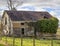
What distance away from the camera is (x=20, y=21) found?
60875 mm

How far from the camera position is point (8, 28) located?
64750 mm

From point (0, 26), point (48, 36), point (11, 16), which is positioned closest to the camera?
point (48, 36)

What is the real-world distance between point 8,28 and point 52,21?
12361 millimetres

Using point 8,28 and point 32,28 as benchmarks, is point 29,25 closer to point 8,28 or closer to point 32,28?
point 32,28

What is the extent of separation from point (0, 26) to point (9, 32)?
1081 centimetres

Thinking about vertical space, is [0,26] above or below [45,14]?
below

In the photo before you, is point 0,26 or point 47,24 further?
point 0,26

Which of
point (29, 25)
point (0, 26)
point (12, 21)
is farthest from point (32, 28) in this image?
point (0, 26)

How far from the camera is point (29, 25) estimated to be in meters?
61.6

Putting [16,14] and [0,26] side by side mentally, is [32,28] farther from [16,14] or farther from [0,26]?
[0,26]

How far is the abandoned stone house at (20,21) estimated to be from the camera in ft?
200

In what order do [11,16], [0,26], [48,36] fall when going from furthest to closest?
[0,26]
[11,16]
[48,36]

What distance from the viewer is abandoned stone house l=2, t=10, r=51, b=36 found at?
2399 inches

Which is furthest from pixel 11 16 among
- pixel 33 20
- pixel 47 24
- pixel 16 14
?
pixel 47 24
